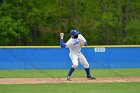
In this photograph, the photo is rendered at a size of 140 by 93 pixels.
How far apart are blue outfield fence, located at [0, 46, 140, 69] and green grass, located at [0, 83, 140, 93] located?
31.0 feet

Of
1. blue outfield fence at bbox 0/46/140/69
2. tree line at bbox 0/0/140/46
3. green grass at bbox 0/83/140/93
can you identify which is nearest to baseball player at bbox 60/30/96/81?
green grass at bbox 0/83/140/93

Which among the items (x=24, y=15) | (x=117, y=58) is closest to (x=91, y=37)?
(x=24, y=15)

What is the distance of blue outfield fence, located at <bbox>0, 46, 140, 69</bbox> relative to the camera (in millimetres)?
23484

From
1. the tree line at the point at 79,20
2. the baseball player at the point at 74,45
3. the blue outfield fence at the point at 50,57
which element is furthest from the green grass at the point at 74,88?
the tree line at the point at 79,20

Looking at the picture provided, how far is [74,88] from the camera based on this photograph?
42.6ft

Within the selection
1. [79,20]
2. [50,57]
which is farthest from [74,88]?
[79,20]

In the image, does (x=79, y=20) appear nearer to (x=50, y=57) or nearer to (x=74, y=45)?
(x=50, y=57)

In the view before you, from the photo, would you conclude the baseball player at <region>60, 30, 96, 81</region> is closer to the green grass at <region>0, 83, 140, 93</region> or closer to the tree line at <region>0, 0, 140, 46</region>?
the green grass at <region>0, 83, 140, 93</region>

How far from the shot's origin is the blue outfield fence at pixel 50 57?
23484 millimetres

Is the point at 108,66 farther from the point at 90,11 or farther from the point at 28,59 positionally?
the point at 90,11

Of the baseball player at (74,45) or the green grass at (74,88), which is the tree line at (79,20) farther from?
the green grass at (74,88)

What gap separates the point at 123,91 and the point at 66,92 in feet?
5.11

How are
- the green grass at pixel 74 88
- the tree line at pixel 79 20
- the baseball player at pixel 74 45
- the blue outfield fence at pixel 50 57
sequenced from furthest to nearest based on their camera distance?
the tree line at pixel 79 20
the blue outfield fence at pixel 50 57
the baseball player at pixel 74 45
the green grass at pixel 74 88

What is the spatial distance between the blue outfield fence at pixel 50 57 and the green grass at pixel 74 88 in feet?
31.0
